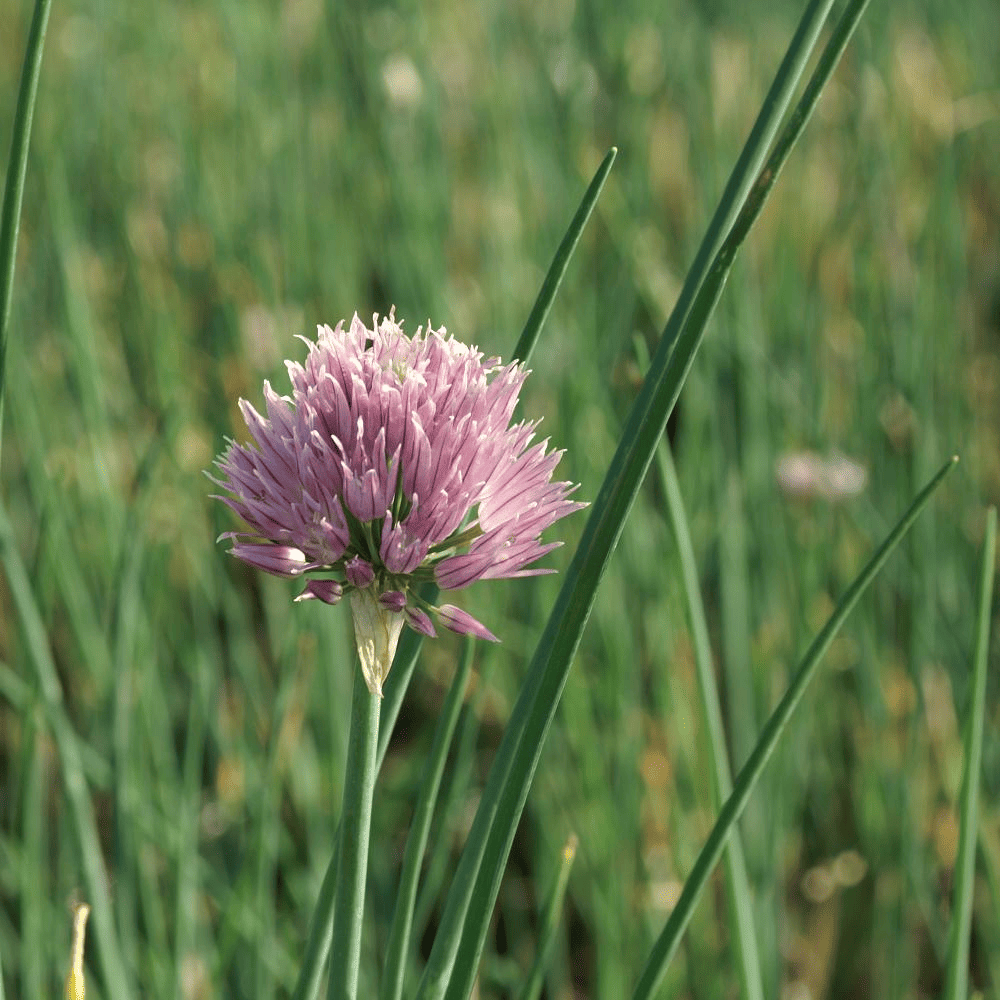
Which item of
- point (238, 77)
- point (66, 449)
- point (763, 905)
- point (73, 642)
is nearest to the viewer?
point (763, 905)

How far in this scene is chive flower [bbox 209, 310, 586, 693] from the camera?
37cm

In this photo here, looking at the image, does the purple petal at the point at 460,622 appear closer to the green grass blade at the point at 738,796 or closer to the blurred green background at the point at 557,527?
the green grass blade at the point at 738,796

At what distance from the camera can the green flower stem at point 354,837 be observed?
37 centimetres

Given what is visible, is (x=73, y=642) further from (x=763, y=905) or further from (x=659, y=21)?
(x=659, y=21)

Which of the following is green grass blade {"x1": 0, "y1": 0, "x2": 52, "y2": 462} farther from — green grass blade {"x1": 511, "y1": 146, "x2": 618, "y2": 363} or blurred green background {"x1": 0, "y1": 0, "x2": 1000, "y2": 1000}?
blurred green background {"x1": 0, "y1": 0, "x2": 1000, "y2": 1000}

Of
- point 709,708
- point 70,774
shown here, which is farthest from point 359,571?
point 70,774

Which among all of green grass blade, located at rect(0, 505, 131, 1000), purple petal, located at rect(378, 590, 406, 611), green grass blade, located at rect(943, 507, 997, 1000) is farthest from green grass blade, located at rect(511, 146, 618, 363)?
green grass blade, located at rect(0, 505, 131, 1000)

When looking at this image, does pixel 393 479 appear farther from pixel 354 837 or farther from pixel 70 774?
pixel 70 774

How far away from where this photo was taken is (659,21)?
5.50ft

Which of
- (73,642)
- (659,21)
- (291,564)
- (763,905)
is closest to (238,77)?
(659,21)

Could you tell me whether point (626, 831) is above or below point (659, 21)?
below

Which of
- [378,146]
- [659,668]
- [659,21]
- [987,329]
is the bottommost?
[659,668]

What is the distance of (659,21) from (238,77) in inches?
22.4

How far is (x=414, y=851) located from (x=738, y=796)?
122 millimetres
